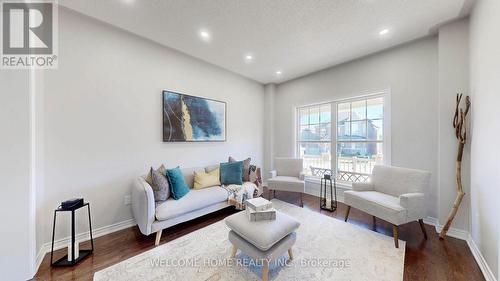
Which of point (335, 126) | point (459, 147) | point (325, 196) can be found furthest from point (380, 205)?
point (335, 126)

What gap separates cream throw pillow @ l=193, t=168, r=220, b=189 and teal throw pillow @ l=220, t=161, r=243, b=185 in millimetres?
122

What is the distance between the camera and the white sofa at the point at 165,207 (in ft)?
6.74

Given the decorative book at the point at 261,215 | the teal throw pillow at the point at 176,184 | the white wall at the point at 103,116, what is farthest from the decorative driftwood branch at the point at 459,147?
the white wall at the point at 103,116

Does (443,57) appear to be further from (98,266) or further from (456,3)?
(98,266)

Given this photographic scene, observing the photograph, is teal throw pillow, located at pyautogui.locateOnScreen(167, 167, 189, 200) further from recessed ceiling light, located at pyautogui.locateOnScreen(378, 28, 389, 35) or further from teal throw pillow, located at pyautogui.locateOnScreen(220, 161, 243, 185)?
recessed ceiling light, located at pyautogui.locateOnScreen(378, 28, 389, 35)

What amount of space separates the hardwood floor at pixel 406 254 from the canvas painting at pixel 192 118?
146 centimetres

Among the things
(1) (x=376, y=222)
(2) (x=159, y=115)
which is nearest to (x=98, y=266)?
(2) (x=159, y=115)

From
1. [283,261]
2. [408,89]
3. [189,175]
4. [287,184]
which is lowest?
[283,261]

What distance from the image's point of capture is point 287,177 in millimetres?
Answer: 3779

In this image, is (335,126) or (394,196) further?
(335,126)

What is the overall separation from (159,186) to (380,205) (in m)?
2.83

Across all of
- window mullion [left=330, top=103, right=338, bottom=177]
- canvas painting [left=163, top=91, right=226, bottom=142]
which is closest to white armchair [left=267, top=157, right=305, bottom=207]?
window mullion [left=330, top=103, right=338, bottom=177]

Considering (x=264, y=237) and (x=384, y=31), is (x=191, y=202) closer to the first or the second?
(x=264, y=237)

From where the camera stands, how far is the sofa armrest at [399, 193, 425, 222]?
207cm
